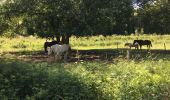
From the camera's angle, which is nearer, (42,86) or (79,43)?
(42,86)

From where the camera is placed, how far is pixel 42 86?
11.7 metres

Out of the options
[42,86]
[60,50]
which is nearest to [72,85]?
[42,86]

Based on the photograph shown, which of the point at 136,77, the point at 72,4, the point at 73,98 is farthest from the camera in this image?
the point at 72,4

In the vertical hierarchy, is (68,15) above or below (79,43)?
above

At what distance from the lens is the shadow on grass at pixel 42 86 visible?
11477mm

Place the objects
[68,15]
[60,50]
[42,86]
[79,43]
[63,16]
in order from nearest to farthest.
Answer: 1. [42,86]
2. [60,50]
3. [68,15]
4. [63,16]
5. [79,43]

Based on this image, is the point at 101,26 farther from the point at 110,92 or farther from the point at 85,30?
the point at 110,92

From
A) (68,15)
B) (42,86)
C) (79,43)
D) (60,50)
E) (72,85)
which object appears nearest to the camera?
(42,86)

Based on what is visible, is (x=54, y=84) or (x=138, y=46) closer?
(x=54, y=84)

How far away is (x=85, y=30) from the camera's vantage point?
1373 inches

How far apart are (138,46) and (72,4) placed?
35.4 ft

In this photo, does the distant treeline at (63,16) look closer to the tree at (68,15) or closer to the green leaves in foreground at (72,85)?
the tree at (68,15)

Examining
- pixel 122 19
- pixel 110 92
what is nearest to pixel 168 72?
pixel 110 92

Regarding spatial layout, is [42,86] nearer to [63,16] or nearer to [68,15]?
[68,15]
